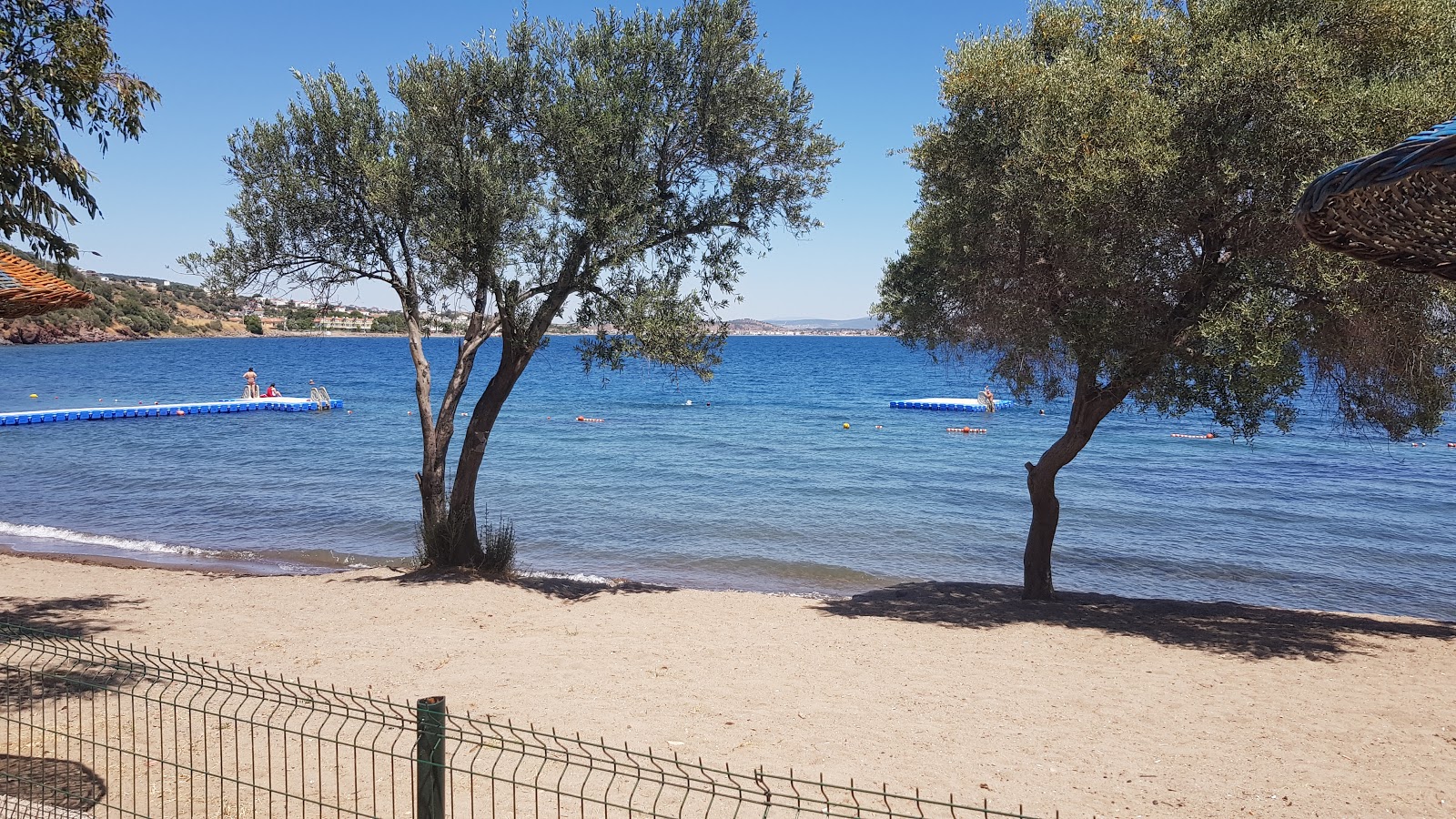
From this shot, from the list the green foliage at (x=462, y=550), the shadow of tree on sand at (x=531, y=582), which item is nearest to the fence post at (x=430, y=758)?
the shadow of tree on sand at (x=531, y=582)

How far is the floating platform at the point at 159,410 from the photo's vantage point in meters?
39.4

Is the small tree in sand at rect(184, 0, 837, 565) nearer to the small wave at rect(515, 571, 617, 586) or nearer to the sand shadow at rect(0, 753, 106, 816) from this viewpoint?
the small wave at rect(515, 571, 617, 586)

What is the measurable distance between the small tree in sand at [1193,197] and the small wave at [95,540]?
14.7 meters

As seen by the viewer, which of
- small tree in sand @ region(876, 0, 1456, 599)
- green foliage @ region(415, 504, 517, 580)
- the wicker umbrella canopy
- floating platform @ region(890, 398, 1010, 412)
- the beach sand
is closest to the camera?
the wicker umbrella canopy

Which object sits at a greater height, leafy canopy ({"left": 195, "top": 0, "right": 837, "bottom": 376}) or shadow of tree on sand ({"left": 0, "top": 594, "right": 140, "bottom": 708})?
leafy canopy ({"left": 195, "top": 0, "right": 837, "bottom": 376})

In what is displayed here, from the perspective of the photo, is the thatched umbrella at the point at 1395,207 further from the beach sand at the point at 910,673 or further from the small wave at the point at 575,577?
the small wave at the point at 575,577

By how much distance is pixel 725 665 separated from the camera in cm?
964

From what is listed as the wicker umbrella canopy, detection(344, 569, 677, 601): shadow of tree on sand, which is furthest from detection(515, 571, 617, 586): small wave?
the wicker umbrella canopy

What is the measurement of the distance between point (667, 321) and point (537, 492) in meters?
14.2

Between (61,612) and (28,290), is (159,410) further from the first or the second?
(28,290)

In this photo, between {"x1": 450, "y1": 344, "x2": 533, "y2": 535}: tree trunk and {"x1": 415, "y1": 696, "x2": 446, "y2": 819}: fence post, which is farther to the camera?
{"x1": 450, "y1": 344, "x2": 533, "y2": 535}: tree trunk

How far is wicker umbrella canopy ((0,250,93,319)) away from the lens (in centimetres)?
602

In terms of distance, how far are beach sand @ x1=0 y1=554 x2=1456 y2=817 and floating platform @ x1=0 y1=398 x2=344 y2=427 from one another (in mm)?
→ 31025

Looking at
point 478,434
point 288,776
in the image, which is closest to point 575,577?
point 478,434
